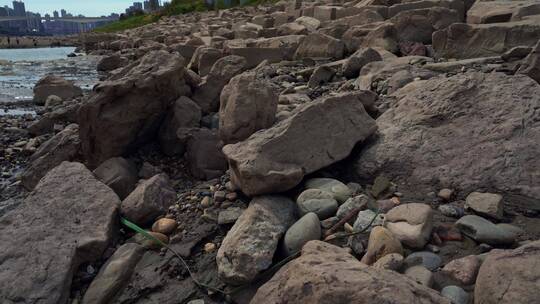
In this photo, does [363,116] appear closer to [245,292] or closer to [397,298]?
[245,292]

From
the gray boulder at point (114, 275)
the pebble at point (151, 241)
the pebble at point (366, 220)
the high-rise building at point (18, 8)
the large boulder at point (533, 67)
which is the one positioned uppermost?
the high-rise building at point (18, 8)

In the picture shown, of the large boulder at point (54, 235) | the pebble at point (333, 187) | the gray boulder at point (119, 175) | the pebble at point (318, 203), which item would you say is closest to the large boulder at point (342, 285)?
the pebble at point (318, 203)

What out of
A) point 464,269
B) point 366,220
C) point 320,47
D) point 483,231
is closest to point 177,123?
point 366,220

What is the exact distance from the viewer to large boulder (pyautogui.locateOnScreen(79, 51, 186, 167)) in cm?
512

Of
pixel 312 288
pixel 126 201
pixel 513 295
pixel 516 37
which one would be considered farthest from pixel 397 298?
pixel 516 37

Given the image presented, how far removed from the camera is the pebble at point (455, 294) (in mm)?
2162

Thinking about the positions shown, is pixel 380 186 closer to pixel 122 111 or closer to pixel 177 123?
pixel 177 123

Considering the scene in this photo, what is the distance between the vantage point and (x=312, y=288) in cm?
203

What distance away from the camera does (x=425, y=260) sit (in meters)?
2.49

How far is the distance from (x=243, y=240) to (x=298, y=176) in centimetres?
72

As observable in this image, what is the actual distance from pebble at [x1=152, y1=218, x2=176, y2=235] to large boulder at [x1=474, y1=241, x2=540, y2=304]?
2.30 m

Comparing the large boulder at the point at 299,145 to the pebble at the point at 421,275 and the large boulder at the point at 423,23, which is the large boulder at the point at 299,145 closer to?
the pebble at the point at 421,275

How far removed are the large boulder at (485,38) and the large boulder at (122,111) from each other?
4.70 m

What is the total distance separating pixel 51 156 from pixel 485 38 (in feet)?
22.2
